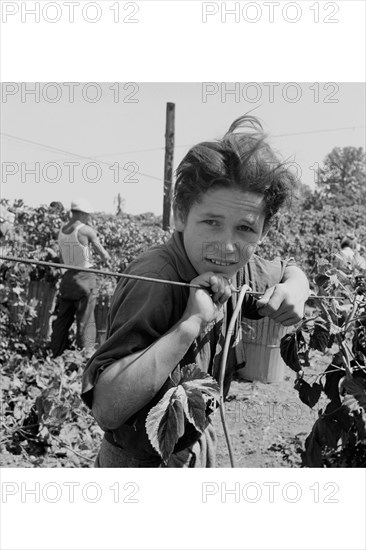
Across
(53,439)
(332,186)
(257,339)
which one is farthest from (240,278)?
(332,186)

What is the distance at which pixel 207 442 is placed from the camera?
1.67m

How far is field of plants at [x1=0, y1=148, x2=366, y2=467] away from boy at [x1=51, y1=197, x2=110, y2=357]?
0.88ft

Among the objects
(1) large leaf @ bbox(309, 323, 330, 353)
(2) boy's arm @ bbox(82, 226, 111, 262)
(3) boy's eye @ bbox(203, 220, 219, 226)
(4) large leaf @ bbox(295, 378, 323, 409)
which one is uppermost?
(2) boy's arm @ bbox(82, 226, 111, 262)

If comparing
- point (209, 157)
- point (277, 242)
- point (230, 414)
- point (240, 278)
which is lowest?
point (230, 414)

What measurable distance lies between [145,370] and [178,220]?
465 mm

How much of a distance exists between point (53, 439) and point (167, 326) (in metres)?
2.45

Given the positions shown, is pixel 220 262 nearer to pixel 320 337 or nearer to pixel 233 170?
pixel 233 170

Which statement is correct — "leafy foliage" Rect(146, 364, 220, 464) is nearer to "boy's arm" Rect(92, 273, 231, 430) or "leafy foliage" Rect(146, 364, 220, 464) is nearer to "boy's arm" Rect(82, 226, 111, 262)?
"boy's arm" Rect(92, 273, 231, 430)

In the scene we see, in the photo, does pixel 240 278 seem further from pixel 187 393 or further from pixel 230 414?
pixel 230 414

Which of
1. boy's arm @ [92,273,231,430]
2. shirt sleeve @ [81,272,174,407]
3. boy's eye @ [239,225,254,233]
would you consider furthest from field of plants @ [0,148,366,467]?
boy's eye @ [239,225,254,233]

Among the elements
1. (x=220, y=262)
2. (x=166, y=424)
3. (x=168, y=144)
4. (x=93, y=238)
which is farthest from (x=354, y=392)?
(x=168, y=144)

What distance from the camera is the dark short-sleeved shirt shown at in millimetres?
1280

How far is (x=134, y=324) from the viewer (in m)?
1.28

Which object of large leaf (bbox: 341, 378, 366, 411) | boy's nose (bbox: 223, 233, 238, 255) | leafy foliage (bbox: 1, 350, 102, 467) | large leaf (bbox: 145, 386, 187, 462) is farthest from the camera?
leafy foliage (bbox: 1, 350, 102, 467)
